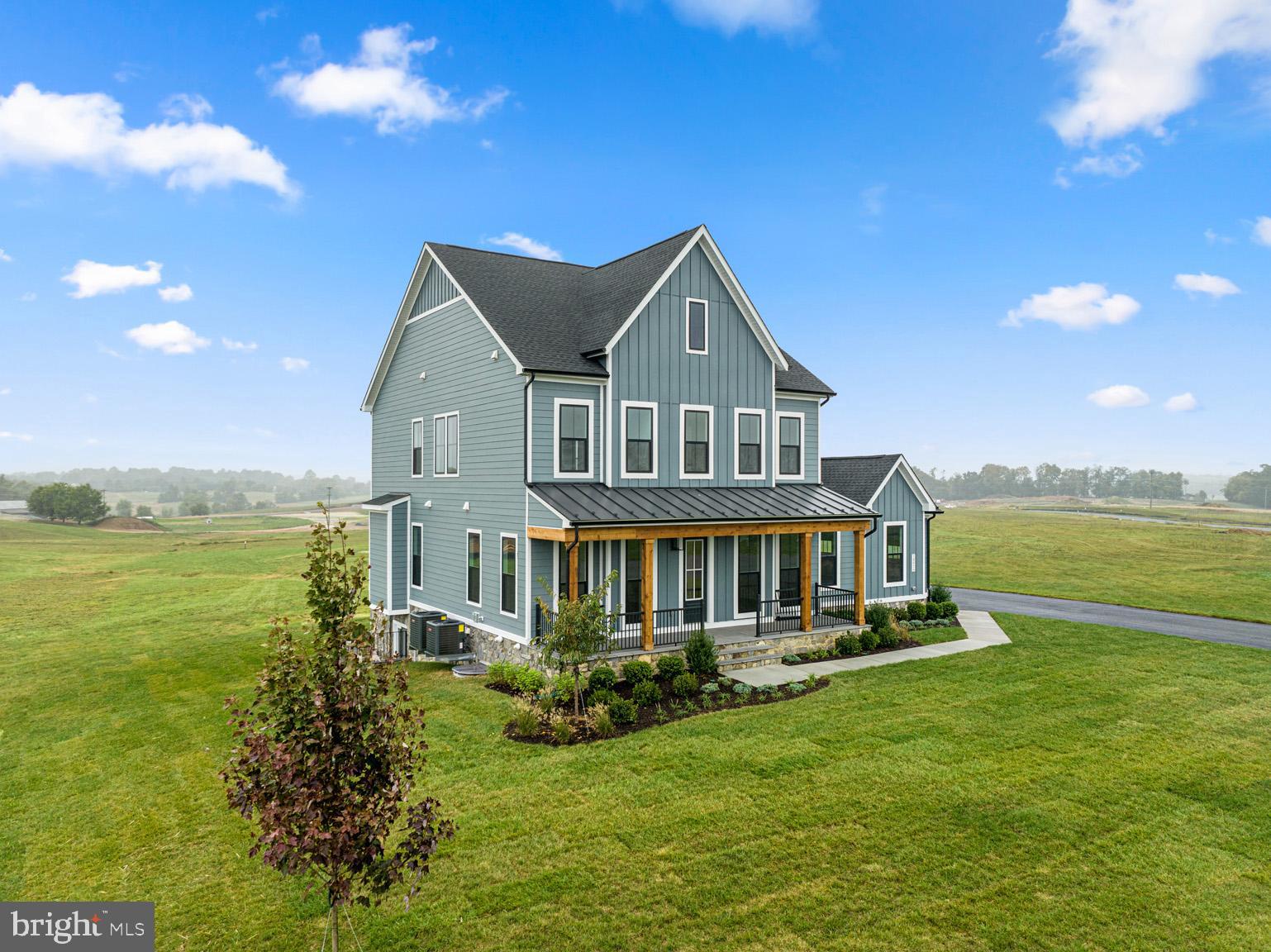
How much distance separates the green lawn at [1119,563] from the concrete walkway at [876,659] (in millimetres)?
10596

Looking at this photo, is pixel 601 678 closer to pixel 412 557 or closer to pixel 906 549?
pixel 412 557

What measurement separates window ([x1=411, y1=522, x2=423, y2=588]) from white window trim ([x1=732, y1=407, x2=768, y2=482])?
9859 mm

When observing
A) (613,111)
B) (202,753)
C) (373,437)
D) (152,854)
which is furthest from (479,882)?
(613,111)

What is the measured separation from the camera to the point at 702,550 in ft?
61.2

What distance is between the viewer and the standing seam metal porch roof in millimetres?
15797

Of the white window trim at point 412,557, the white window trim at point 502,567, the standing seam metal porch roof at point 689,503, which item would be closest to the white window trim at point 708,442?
the standing seam metal porch roof at point 689,503

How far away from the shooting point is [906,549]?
2355 cm

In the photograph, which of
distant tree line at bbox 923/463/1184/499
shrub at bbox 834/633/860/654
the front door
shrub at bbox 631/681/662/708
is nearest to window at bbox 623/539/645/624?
the front door

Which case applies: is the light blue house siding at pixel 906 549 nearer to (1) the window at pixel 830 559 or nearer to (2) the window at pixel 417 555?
(1) the window at pixel 830 559

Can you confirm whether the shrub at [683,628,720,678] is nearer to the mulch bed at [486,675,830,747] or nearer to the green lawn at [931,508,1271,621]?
the mulch bed at [486,675,830,747]

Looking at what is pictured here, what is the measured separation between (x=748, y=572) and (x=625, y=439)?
5.22m

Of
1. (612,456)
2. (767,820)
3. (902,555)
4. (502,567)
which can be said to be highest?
(612,456)

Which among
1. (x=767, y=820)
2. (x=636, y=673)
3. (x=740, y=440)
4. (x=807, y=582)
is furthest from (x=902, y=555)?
(x=767, y=820)

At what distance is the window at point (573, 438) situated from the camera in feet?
56.5
